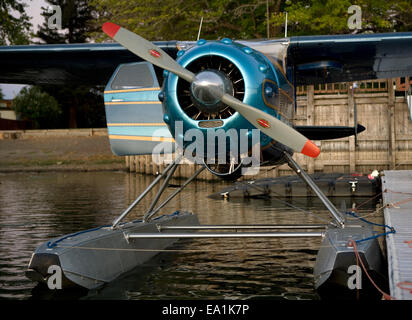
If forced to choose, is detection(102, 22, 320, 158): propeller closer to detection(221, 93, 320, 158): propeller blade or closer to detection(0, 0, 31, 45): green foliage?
detection(221, 93, 320, 158): propeller blade

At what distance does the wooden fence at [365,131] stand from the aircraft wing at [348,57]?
40.5 ft

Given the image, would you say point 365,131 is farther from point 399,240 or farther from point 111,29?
point 111,29

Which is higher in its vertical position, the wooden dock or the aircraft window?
the aircraft window

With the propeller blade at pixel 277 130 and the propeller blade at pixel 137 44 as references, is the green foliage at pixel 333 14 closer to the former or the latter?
the propeller blade at pixel 137 44

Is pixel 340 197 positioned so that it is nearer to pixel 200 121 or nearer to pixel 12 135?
pixel 200 121

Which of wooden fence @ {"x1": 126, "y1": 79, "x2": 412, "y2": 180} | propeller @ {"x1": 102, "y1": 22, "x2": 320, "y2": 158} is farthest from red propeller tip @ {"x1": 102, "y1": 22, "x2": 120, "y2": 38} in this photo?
wooden fence @ {"x1": 126, "y1": 79, "x2": 412, "y2": 180}

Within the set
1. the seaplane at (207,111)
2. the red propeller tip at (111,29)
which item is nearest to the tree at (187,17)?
the seaplane at (207,111)

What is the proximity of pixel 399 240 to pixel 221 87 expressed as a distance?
2.73 m

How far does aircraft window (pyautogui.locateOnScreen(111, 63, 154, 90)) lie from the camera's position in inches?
328

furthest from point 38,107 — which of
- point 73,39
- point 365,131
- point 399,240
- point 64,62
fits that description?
point 399,240

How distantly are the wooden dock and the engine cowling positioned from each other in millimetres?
1968

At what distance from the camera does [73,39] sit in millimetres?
48625

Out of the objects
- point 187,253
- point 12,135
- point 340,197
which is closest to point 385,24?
point 340,197
